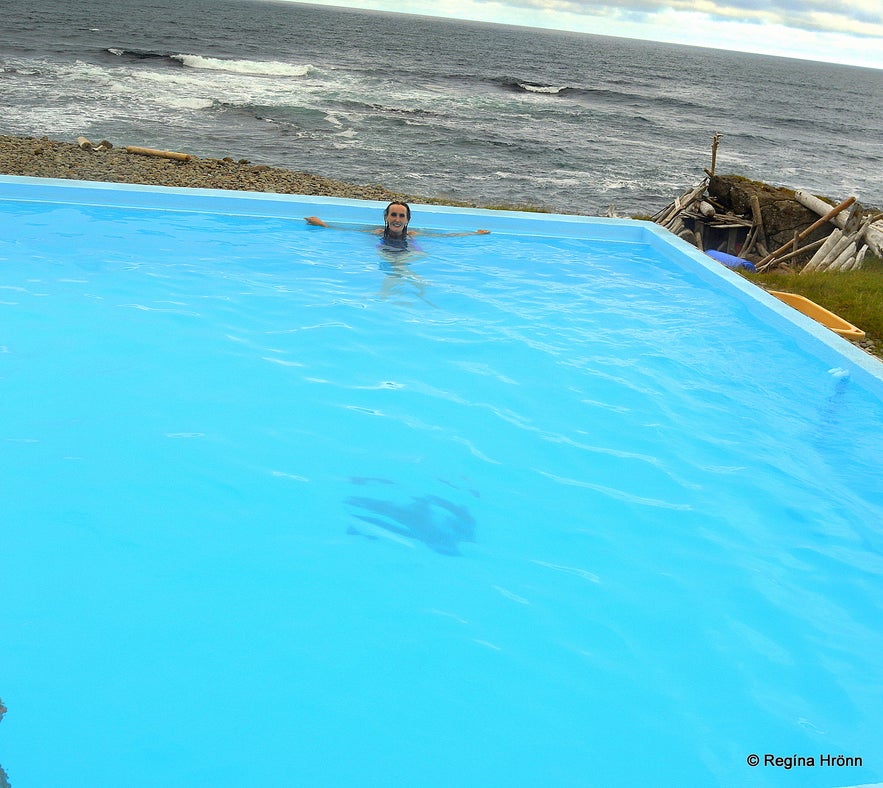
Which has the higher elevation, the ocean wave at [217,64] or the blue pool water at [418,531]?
the ocean wave at [217,64]

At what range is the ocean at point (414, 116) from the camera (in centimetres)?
2227

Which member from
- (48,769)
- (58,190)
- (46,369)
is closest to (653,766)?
(48,769)

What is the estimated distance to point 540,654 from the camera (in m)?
3.27

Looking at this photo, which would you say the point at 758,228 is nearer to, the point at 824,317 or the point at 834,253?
the point at 834,253

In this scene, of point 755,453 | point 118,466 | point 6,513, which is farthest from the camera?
point 755,453

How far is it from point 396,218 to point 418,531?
178 inches

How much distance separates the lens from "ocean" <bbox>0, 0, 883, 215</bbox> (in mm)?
22266

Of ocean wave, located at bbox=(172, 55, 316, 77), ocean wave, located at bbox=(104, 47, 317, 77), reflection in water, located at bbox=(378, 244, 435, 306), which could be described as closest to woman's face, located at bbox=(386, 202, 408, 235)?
reflection in water, located at bbox=(378, 244, 435, 306)

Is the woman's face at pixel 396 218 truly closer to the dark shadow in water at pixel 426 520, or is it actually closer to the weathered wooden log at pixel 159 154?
the dark shadow in water at pixel 426 520

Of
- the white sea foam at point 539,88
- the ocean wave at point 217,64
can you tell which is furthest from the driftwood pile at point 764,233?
the white sea foam at point 539,88

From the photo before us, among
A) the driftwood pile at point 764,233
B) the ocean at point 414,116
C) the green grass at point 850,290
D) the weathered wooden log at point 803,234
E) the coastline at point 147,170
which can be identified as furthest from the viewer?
the ocean at point 414,116

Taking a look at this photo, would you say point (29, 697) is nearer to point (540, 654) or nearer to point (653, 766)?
point (540, 654)

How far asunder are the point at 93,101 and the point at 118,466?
1103 inches

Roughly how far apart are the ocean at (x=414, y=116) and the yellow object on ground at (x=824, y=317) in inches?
455
